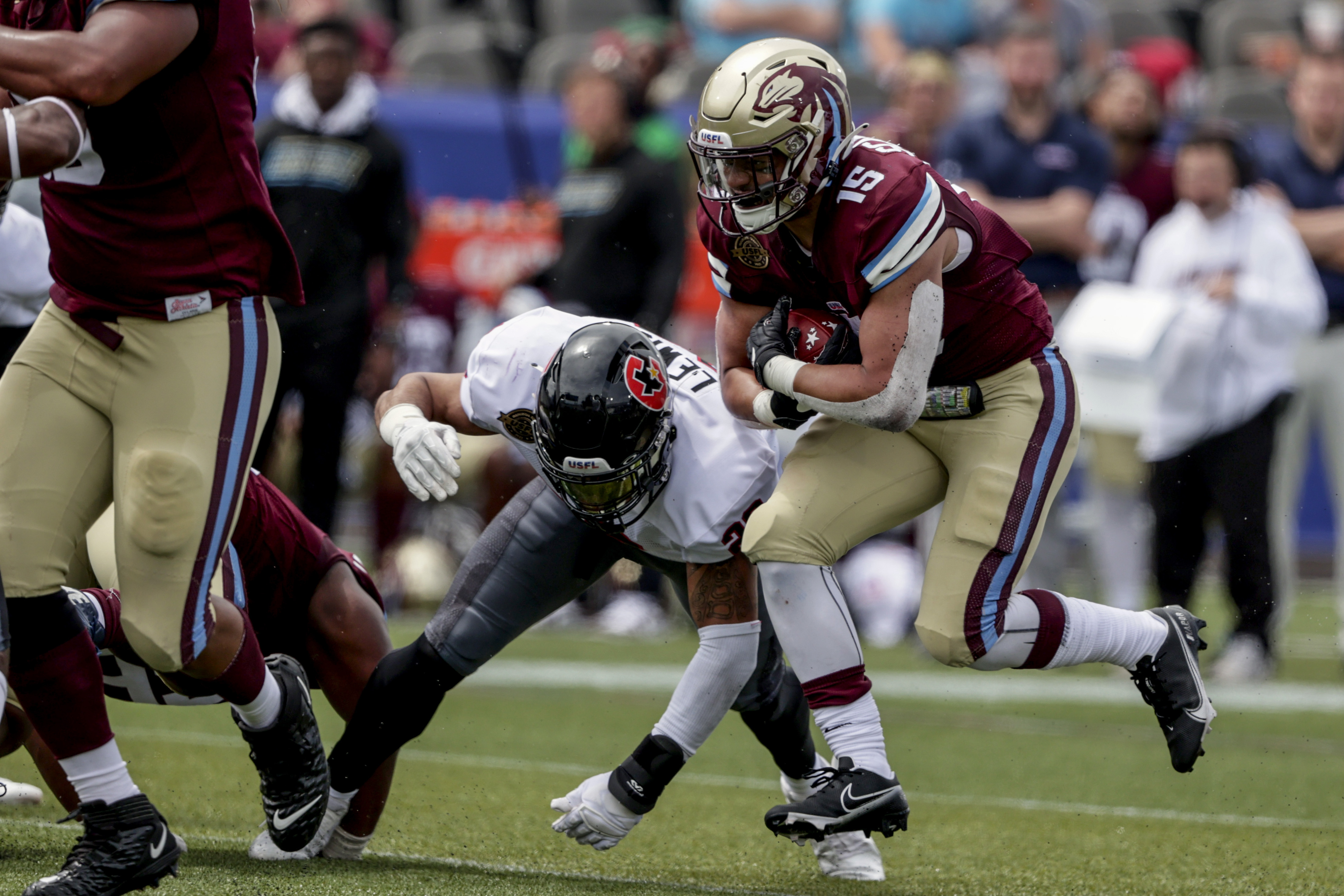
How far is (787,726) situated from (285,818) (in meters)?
1.11

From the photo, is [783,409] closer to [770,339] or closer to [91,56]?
[770,339]

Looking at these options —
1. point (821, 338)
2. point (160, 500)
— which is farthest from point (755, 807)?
point (160, 500)

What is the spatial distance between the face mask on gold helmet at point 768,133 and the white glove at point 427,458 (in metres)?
0.73

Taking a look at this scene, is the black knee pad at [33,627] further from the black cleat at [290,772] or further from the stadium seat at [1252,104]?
the stadium seat at [1252,104]

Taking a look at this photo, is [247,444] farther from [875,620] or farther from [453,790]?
[875,620]

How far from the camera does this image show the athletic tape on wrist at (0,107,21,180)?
288 cm

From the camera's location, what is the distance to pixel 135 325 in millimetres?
3262

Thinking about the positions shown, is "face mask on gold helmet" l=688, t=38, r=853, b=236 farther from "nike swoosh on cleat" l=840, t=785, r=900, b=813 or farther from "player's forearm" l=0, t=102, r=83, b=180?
"player's forearm" l=0, t=102, r=83, b=180

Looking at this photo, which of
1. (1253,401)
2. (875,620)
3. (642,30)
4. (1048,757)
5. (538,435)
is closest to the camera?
(538,435)

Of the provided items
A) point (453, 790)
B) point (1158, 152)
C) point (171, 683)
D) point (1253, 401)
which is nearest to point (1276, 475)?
point (1253, 401)

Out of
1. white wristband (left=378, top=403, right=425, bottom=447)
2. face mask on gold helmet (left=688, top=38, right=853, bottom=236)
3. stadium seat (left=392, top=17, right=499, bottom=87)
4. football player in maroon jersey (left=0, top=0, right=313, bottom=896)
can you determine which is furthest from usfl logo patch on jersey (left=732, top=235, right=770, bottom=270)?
stadium seat (left=392, top=17, right=499, bottom=87)

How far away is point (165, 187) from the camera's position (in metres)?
3.22

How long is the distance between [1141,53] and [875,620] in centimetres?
444

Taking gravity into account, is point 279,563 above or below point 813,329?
below
